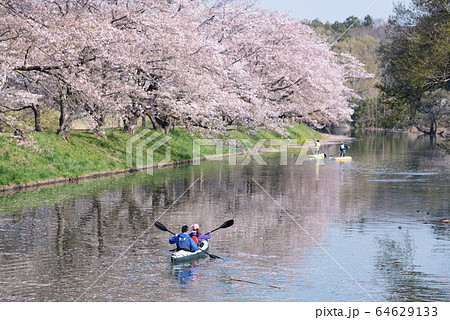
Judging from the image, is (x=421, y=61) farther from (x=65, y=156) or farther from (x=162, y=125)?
(x=162, y=125)

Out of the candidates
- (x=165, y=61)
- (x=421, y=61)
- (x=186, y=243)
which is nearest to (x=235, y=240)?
(x=186, y=243)

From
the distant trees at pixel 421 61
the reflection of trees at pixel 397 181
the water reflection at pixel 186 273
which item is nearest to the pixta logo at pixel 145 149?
the reflection of trees at pixel 397 181

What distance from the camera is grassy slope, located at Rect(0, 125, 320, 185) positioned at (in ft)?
103

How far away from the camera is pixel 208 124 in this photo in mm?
44188

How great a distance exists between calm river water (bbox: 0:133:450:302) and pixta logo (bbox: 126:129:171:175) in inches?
188

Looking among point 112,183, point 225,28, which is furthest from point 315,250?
point 225,28

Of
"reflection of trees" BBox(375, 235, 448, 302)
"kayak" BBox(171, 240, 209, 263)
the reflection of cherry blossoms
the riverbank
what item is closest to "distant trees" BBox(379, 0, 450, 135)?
"reflection of trees" BBox(375, 235, 448, 302)

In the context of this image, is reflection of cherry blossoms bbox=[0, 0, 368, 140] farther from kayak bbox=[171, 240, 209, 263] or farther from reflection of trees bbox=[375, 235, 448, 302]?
reflection of trees bbox=[375, 235, 448, 302]

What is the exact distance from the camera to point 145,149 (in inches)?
1756

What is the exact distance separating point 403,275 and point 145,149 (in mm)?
30974

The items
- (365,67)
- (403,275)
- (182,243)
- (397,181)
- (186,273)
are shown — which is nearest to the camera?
(403,275)

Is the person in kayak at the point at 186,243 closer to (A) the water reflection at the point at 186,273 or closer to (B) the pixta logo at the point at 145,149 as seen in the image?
(A) the water reflection at the point at 186,273

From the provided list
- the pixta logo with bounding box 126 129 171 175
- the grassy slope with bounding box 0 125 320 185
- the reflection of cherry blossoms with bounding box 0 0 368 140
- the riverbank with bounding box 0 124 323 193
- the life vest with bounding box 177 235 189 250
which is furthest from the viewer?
the pixta logo with bounding box 126 129 171 175

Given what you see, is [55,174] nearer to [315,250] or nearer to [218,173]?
[218,173]
